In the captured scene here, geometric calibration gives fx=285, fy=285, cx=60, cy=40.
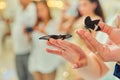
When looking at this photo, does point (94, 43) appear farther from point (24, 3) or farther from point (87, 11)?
point (24, 3)

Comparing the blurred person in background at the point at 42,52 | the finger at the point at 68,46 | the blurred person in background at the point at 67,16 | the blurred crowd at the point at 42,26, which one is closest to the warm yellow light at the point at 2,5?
the blurred crowd at the point at 42,26

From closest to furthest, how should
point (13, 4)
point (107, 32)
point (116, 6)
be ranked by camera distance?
1. point (107, 32)
2. point (116, 6)
3. point (13, 4)

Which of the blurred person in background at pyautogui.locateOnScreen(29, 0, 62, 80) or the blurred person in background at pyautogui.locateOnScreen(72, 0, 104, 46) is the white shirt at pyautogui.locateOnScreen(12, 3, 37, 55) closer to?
the blurred person in background at pyautogui.locateOnScreen(29, 0, 62, 80)

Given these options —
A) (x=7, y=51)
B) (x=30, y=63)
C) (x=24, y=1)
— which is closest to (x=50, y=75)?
(x=30, y=63)

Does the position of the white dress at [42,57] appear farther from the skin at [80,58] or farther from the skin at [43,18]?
the skin at [80,58]

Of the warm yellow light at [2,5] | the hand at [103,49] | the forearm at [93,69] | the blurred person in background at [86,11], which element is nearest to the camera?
the hand at [103,49]

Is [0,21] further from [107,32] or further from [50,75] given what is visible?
[107,32]

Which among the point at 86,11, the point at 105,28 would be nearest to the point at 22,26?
the point at 86,11
